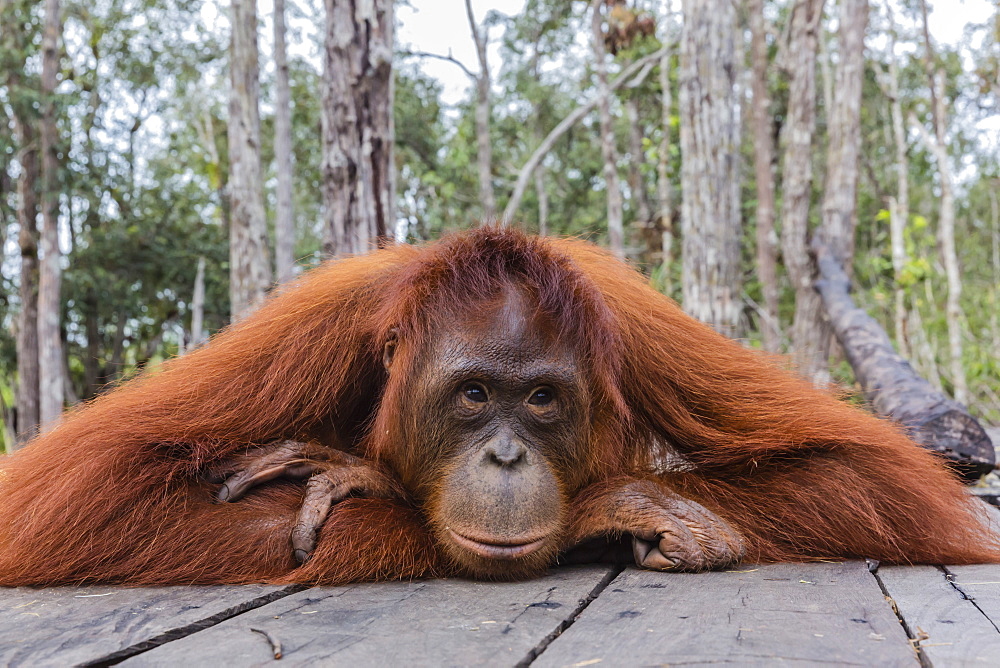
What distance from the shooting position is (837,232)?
7027 millimetres

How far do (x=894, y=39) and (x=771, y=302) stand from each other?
6.54 metres

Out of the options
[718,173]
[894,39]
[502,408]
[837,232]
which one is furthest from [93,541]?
[894,39]

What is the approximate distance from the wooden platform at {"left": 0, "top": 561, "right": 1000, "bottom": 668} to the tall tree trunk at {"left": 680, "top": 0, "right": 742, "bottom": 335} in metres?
3.18

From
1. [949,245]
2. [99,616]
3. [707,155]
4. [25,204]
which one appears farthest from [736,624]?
[25,204]

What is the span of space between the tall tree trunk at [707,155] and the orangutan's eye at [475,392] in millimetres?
3159

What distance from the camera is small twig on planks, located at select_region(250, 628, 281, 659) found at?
4.21 ft

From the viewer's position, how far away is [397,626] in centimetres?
148

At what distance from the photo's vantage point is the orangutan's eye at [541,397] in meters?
1.99

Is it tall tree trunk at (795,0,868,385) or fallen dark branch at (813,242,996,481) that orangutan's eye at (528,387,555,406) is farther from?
tall tree trunk at (795,0,868,385)

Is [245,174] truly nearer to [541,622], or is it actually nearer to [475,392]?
[475,392]

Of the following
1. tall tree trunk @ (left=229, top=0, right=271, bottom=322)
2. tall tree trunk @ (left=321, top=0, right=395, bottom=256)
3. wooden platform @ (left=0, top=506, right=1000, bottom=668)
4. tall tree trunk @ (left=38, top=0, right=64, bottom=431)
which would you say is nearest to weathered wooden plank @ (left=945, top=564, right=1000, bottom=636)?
wooden platform @ (left=0, top=506, right=1000, bottom=668)

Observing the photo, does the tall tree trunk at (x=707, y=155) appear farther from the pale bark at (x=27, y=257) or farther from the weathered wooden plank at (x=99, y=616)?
the pale bark at (x=27, y=257)

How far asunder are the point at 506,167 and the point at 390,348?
15307mm

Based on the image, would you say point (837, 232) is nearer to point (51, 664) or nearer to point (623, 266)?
point (623, 266)
